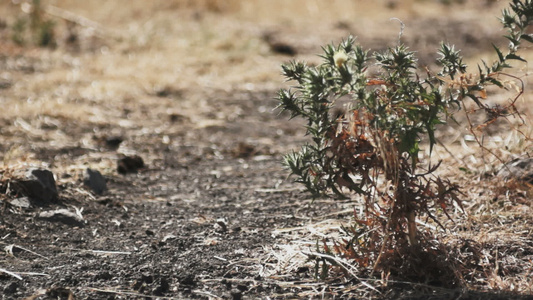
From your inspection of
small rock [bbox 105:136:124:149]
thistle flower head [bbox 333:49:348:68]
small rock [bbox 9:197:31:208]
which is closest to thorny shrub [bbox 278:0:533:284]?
thistle flower head [bbox 333:49:348:68]

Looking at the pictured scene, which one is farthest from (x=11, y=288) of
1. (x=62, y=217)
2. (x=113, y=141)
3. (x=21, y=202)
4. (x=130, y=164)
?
(x=113, y=141)

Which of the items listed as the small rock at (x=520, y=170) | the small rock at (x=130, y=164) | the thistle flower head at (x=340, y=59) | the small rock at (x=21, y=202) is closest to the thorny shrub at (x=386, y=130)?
the thistle flower head at (x=340, y=59)

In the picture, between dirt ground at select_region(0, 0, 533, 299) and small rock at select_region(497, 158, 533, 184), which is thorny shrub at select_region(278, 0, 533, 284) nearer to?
dirt ground at select_region(0, 0, 533, 299)

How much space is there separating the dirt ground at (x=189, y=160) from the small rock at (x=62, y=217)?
43 mm

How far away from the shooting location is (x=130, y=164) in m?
4.65

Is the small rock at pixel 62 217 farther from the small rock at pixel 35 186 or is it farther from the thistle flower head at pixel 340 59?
the thistle flower head at pixel 340 59

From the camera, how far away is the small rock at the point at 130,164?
4.58 meters

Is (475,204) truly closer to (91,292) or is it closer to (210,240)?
(210,240)

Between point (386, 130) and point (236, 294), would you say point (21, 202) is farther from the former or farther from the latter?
point (386, 130)

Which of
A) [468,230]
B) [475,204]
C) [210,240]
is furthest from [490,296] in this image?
[210,240]

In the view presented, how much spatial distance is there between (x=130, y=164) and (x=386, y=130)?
2.66 metres

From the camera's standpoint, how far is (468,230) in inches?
116

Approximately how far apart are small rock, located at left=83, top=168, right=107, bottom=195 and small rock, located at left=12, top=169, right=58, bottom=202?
0.35 meters

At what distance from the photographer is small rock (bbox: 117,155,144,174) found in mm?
4578
